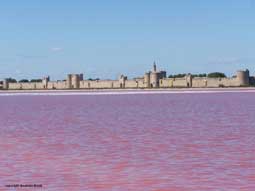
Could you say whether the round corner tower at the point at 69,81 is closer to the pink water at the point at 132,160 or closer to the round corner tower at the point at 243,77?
the round corner tower at the point at 243,77

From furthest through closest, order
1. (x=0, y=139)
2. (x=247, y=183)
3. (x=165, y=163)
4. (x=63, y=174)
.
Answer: (x=0, y=139)
(x=165, y=163)
(x=63, y=174)
(x=247, y=183)

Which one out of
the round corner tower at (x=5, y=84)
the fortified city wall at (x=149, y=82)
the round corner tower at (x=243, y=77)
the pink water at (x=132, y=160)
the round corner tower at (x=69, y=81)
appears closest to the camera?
the pink water at (x=132, y=160)

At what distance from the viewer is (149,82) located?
12131 centimetres

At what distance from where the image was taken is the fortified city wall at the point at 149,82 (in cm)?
11119

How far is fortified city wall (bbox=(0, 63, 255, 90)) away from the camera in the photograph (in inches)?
4377

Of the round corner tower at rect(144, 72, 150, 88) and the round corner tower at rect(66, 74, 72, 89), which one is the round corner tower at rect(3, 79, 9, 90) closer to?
the round corner tower at rect(66, 74, 72, 89)

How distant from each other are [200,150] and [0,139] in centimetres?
595

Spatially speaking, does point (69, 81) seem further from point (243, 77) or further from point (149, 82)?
point (243, 77)

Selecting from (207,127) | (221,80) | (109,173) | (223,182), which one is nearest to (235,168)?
(223,182)

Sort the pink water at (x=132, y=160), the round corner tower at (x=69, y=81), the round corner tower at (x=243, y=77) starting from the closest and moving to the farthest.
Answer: the pink water at (x=132, y=160)
the round corner tower at (x=243, y=77)
the round corner tower at (x=69, y=81)

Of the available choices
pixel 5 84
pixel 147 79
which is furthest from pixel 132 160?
pixel 5 84

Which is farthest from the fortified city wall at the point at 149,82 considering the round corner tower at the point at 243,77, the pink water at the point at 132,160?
the pink water at the point at 132,160

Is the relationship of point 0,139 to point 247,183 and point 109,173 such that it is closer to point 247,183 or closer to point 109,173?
point 109,173

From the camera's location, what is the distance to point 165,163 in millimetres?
10883
